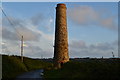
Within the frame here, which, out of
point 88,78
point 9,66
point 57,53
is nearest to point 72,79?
point 88,78

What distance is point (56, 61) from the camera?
125 feet

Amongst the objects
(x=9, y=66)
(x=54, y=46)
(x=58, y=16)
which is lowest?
(x=9, y=66)

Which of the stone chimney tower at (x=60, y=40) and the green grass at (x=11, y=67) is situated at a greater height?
the stone chimney tower at (x=60, y=40)

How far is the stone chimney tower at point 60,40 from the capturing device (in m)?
37.5

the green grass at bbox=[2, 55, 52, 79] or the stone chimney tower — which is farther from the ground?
the stone chimney tower

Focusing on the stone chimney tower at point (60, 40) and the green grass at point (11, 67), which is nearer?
the green grass at point (11, 67)

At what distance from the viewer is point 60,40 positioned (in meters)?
37.5

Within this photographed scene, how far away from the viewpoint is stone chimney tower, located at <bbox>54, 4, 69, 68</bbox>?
37469mm

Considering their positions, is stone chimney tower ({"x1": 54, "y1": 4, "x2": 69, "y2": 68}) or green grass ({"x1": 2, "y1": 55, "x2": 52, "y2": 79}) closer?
green grass ({"x1": 2, "y1": 55, "x2": 52, "y2": 79})

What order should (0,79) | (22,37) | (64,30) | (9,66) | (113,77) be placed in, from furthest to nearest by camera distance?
(22,37) < (64,30) < (9,66) < (0,79) < (113,77)

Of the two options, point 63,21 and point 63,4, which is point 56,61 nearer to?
point 63,21

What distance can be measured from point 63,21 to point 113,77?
87.1ft

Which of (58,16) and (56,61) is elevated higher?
(58,16)

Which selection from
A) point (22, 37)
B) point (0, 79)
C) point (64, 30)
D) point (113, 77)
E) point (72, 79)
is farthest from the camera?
point (22, 37)
